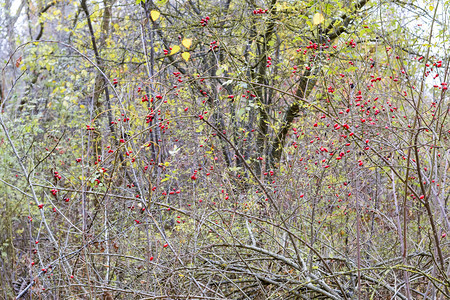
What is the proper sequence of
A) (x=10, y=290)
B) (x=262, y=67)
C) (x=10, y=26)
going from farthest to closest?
(x=10, y=26) < (x=262, y=67) < (x=10, y=290)

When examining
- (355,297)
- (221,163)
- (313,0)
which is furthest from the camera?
(221,163)

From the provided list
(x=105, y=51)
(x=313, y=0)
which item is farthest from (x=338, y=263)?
(x=105, y=51)

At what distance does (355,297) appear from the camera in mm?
2623

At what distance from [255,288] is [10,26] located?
858 centimetres

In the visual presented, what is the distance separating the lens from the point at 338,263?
3348mm

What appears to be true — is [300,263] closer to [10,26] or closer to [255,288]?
[255,288]

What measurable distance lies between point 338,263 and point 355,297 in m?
0.73

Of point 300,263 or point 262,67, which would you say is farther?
point 262,67

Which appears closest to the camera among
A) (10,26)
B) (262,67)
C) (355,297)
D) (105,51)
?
(355,297)

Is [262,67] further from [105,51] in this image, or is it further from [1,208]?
[1,208]

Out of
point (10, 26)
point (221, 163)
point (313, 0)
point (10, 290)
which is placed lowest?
point (10, 290)

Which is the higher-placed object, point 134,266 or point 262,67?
point 262,67

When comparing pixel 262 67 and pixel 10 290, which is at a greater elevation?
pixel 262 67

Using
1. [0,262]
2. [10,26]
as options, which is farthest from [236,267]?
[10,26]
